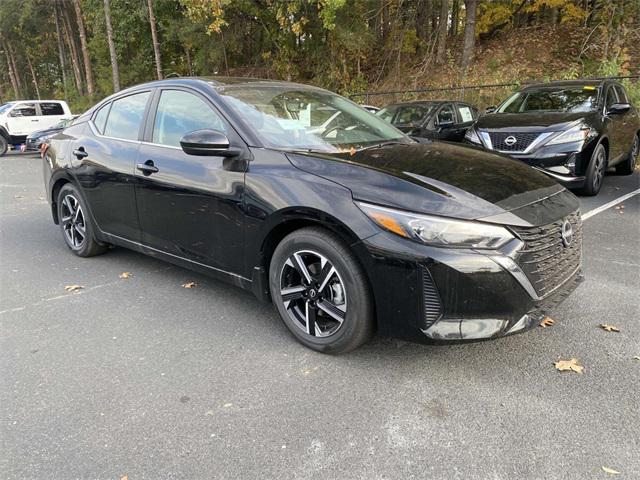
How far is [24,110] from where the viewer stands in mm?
18109

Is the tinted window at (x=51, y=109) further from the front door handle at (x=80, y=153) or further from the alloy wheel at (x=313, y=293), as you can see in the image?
the alloy wheel at (x=313, y=293)

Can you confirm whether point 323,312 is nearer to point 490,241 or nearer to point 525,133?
point 490,241

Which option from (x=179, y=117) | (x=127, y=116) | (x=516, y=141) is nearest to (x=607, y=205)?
(x=516, y=141)

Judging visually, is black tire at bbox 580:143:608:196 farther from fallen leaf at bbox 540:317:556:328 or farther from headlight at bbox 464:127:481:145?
fallen leaf at bbox 540:317:556:328

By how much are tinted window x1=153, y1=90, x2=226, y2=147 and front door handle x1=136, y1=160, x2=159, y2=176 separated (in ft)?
0.62

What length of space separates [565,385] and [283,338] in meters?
1.71

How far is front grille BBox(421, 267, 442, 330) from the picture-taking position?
2.52 meters

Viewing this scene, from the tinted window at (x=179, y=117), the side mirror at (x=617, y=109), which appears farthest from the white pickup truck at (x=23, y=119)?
the side mirror at (x=617, y=109)

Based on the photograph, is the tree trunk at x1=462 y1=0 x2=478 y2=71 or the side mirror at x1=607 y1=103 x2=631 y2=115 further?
the tree trunk at x1=462 y1=0 x2=478 y2=71

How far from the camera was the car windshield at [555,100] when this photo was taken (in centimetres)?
775

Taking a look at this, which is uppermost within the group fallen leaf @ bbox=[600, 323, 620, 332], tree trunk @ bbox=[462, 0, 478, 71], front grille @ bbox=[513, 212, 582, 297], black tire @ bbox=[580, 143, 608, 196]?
tree trunk @ bbox=[462, 0, 478, 71]

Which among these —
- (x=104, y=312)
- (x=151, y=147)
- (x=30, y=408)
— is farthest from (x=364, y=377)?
(x=151, y=147)

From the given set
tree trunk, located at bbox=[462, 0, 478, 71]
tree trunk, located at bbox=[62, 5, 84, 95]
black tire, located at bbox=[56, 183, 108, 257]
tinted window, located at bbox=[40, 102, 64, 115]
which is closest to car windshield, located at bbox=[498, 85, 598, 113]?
black tire, located at bbox=[56, 183, 108, 257]

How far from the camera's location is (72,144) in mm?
4812
